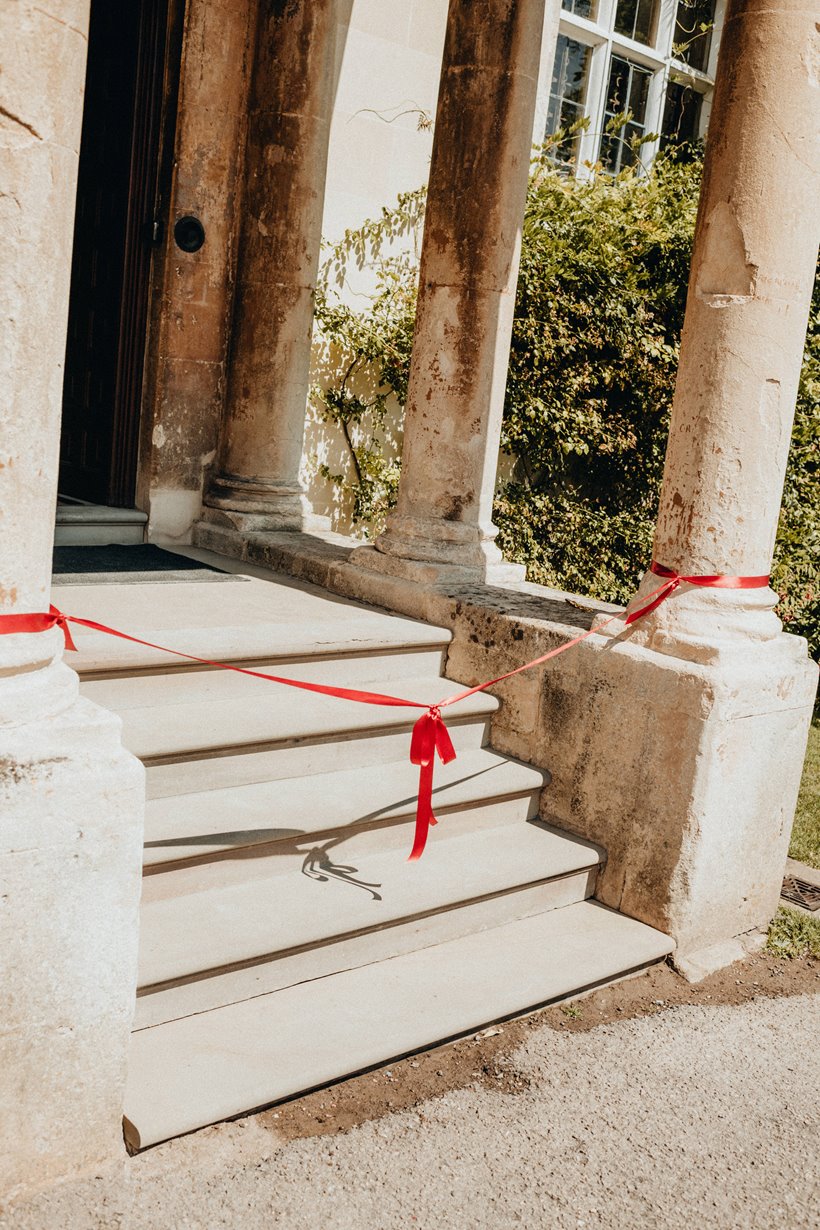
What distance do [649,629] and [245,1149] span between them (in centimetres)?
214

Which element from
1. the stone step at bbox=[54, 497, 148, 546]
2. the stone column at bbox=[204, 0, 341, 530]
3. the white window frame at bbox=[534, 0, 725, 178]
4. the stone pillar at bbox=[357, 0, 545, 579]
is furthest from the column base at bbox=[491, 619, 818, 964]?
the white window frame at bbox=[534, 0, 725, 178]

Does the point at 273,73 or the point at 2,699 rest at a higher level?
the point at 273,73

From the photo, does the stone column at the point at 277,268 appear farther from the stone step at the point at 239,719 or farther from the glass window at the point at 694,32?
the glass window at the point at 694,32

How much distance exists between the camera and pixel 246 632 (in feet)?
14.0

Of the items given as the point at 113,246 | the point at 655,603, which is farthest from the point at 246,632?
the point at 113,246

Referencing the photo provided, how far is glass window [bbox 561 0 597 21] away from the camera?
905 centimetres

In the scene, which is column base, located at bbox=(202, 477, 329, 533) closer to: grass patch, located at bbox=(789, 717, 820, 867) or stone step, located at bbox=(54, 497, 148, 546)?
stone step, located at bbox=(54, 497, 148, 546)

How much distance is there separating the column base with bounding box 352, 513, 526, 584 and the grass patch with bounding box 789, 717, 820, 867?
1.74 metres

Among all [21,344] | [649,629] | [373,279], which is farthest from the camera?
[373,279]

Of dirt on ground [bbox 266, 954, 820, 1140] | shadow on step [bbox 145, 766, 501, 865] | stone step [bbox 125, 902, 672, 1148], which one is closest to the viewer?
stone step [bbox 125, 902, 672, 1148]

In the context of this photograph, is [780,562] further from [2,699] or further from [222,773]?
[2,699]

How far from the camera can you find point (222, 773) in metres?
3.73

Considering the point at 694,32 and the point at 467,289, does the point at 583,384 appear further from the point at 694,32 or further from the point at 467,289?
the point at 694,32

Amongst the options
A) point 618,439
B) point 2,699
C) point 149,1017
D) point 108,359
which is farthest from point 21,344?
point 618,439
